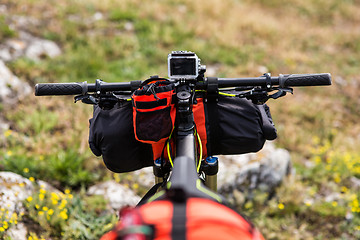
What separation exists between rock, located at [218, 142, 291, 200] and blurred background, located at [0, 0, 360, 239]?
0.20 meters

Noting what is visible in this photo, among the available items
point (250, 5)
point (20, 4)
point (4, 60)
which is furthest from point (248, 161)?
point (250, 5)

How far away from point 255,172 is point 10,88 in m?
4.59

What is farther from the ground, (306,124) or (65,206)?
(306,124)

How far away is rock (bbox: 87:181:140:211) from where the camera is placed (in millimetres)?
3691

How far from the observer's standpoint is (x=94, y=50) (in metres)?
7.51

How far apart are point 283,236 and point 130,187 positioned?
85.6 inches

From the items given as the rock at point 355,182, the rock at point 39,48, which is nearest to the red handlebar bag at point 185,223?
the rock at point 355,182

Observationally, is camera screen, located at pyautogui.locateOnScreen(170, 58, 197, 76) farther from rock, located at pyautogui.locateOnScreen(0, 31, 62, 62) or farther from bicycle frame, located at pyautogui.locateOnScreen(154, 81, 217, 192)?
rock, located at pyautogui.locateOnScreen(0, 31, 62, 62)

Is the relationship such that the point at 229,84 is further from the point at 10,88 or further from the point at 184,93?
the point at 10,88

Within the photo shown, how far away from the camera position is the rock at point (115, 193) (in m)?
3.69

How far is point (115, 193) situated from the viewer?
379 cm

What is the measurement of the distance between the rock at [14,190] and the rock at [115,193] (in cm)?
77

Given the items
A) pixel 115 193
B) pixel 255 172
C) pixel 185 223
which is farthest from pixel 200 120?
pixel 255 172

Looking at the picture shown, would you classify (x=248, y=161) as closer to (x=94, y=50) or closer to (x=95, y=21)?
(x=94, y=50)
